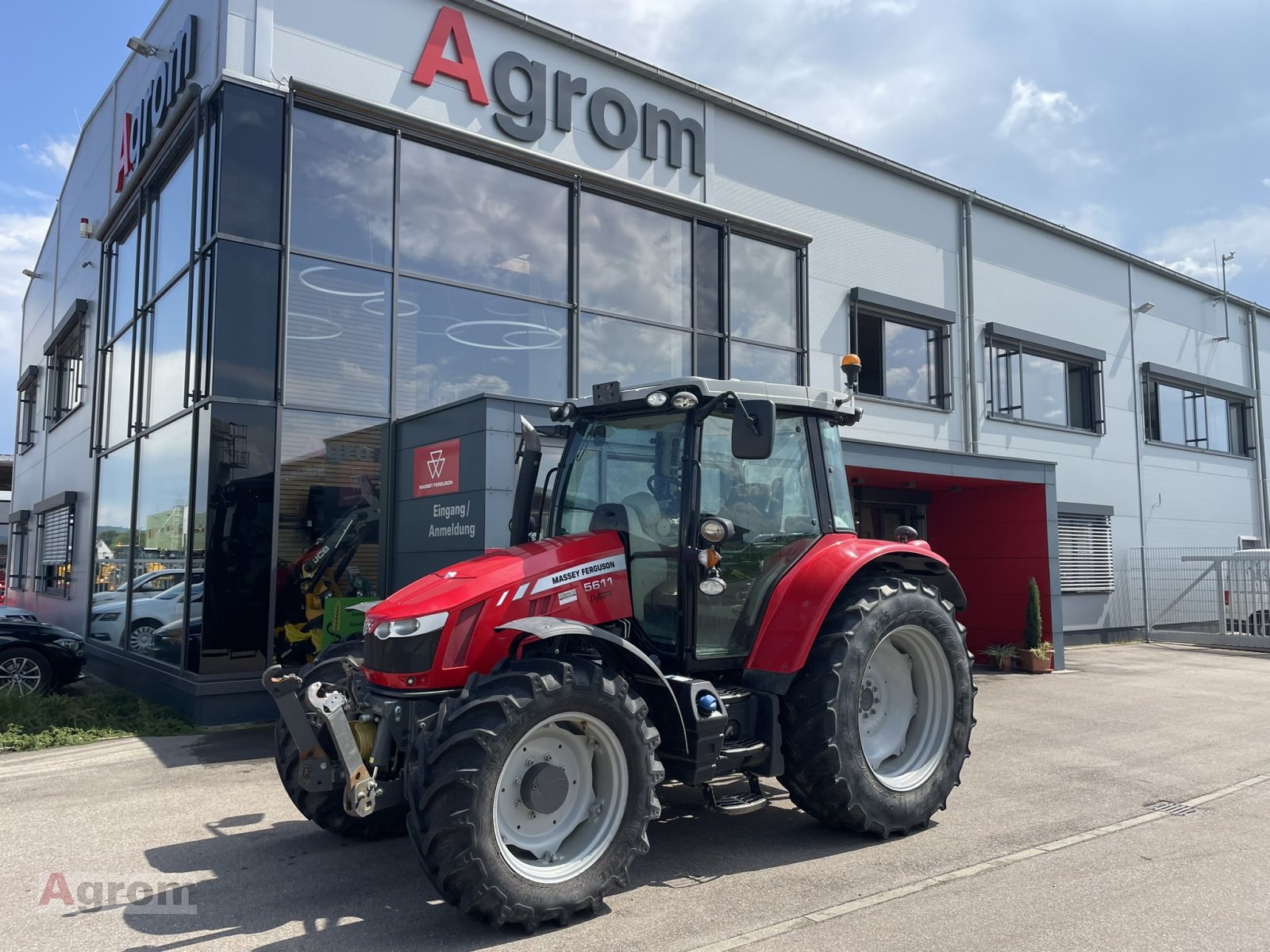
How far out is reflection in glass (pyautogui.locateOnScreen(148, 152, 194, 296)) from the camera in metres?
10.7

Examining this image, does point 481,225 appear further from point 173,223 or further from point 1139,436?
point 1139,436

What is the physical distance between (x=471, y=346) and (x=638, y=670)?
7.08 m

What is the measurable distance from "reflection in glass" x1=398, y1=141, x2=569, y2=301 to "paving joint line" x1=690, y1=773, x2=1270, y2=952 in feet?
27.4

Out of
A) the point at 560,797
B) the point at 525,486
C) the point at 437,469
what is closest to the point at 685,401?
the point at 525,486

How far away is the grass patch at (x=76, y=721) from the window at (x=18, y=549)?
41.3 ft

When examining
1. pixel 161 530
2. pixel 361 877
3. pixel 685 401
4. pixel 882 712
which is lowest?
pixel 361 877

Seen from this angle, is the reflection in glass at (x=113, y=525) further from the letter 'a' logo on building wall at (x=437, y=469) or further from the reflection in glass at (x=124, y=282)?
the letter 'a' logo on building wall at (x=437, y=469)

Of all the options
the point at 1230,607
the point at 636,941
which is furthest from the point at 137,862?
the point at 1230,607

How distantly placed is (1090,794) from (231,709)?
7.17 metres

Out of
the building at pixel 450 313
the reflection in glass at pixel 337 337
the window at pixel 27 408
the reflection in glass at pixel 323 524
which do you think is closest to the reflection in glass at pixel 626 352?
the building at pixel 450 313

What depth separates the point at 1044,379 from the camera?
58.7 feet

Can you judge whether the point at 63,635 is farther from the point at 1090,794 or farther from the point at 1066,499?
the point at 1066,499

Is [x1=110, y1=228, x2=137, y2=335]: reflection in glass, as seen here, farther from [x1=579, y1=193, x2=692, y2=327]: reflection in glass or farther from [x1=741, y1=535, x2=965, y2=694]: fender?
[x1=741, y1=535, x2=965, y2=694]: fender

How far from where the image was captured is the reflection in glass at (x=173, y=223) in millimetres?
10672
